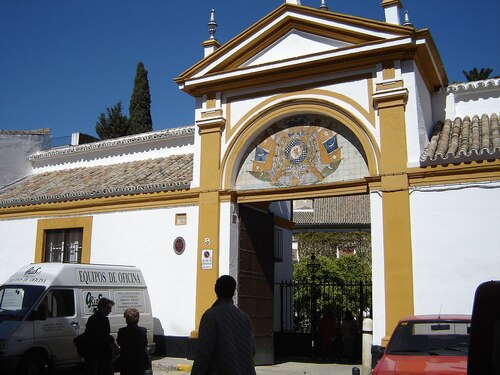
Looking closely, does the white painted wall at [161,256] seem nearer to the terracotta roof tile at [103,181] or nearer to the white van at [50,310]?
the terracotta roof tile at [103,181]

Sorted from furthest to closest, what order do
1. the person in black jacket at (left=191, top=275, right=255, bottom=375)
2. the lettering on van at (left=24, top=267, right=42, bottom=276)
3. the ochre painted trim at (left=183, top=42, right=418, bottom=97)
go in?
1. the ochre painted trim at (left=183, top=42, right=418, bottom=97)
2. the lettering on van at (left=24, top=267, right=42, bottom=276)
3. the person in black jacket at (left=191, top=275, right=255, bottom=375)

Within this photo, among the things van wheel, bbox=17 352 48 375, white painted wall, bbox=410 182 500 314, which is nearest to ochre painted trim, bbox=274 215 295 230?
white painted wall, bbox=410 182 500 314

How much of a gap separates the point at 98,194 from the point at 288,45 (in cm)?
656

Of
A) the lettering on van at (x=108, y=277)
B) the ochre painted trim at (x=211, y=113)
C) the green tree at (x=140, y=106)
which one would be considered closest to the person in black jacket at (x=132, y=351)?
the lettering on van at (x=108, y=277)

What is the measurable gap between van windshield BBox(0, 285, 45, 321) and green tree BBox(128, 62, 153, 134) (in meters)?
29.8

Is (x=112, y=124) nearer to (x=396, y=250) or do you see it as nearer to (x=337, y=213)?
(x=337, y=213)

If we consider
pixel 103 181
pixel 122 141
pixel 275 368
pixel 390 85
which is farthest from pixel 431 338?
pixel 122 141

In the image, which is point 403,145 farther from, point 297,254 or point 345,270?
point 297,254

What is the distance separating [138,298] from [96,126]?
34.8 meters

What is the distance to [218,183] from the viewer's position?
13734 mm

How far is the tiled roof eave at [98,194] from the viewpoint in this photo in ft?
47.5

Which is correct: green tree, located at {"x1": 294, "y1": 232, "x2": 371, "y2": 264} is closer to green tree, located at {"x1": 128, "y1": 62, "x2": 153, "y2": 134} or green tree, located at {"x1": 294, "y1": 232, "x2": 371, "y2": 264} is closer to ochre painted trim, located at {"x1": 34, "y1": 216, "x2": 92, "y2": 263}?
green tree, located at {"x1": 128, "y1": 62, "x2": 153, "y2": 134}

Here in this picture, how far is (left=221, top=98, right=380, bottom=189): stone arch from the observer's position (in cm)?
1220

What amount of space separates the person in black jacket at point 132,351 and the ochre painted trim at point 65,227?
9088mm
